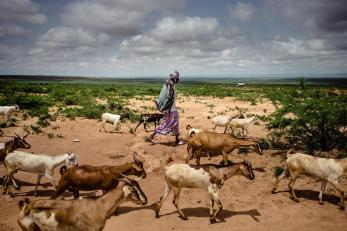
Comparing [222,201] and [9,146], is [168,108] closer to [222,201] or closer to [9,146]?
[222,201]

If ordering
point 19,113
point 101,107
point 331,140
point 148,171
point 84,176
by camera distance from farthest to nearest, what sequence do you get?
1. point 101,107
2. point 19,113
3. point 331,140
4. point 148,171
5. point 84,176

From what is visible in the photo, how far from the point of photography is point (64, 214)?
5.19 metres

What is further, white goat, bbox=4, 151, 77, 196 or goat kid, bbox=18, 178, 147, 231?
white goat, bbox=4, 151, 77, 196

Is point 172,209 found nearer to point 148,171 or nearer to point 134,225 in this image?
point 134,225

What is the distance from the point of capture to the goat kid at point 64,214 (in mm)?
5125

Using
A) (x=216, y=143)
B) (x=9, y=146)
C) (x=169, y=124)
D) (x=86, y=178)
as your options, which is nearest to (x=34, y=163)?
(x=9, y=146)

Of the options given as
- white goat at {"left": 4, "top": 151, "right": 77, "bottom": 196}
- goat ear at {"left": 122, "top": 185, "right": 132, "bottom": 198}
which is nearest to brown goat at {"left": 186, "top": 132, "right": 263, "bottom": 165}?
white goat at {"left": 4, "top": 151, "right": 77, "bottom": 196}

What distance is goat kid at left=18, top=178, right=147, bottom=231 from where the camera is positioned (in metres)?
5.12

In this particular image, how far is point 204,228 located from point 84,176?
10.3 feet

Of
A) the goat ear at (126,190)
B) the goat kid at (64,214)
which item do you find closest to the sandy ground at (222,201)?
the goat ear at (126,190)

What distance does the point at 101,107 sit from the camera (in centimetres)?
2556

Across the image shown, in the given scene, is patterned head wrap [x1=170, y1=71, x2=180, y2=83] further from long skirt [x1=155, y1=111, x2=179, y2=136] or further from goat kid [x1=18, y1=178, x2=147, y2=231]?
goat kid [x1=18, y1=178, x2=147, y2=231]

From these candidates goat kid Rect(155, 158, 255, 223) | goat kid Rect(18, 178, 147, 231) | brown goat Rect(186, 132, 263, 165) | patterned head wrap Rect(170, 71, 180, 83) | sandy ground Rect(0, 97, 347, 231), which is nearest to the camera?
goat kid Rect(18, 178, 147, 231)

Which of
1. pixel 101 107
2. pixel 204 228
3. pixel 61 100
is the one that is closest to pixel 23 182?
pixel 204 228
